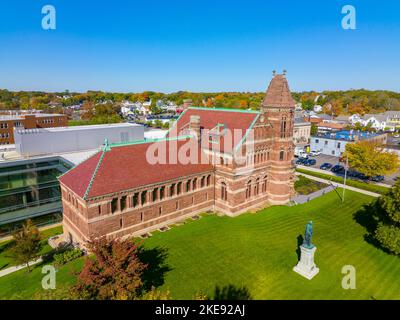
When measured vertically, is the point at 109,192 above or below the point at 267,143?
below

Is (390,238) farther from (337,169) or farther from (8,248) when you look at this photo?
(8,248)

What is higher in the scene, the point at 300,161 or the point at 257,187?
the point at 257,187

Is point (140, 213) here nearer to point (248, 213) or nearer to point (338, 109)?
point (248, 213)

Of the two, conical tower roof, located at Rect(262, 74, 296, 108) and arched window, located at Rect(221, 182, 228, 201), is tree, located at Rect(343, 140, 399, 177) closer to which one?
conical tower roof, located at Rect(262, 74, 296, 108)

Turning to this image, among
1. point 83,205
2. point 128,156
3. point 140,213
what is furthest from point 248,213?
point 83,205

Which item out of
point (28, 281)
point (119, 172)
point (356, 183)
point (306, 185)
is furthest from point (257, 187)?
point (28, 281)

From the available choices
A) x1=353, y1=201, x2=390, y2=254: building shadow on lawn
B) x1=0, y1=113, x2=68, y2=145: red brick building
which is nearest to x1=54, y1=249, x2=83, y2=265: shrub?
x1=353, y1=201, x2=390, y2=254: building shadow on lawn
